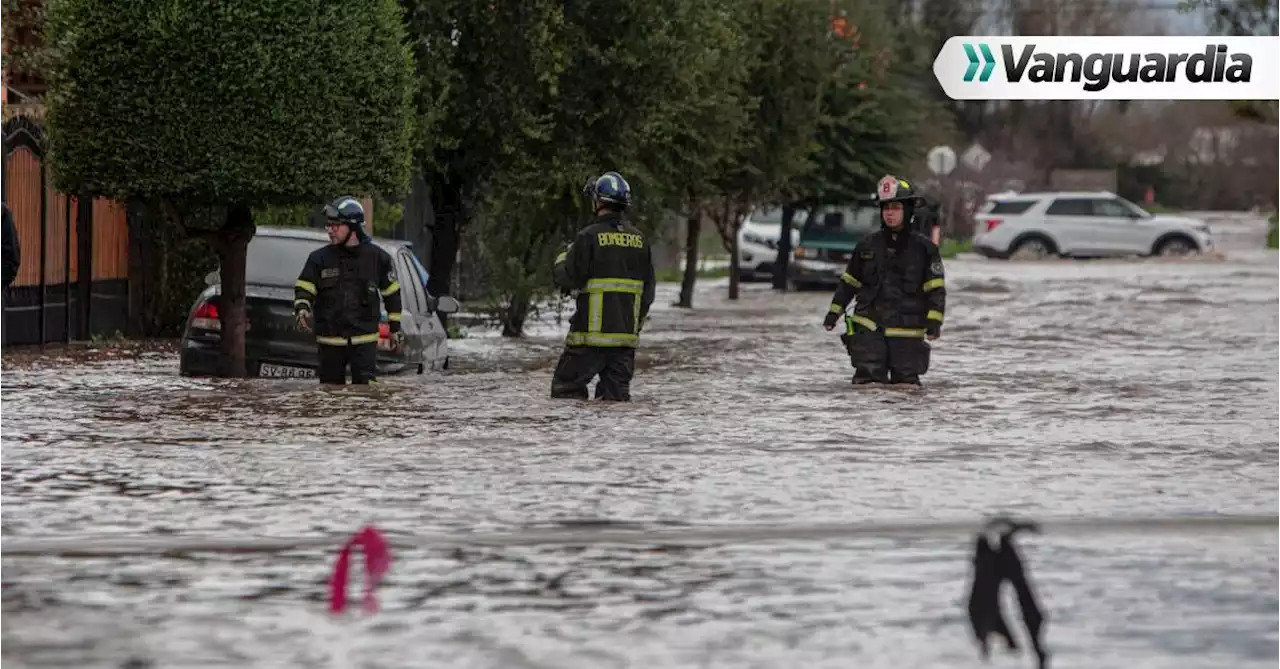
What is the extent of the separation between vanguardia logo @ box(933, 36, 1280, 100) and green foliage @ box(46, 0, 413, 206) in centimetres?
3956

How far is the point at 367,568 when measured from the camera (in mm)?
9336

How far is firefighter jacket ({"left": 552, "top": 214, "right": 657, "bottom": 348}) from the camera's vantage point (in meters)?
17.7

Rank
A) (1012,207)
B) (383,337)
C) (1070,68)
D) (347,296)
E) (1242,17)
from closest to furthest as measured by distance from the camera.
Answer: (347,296)
(383,337)
(1242,17)
(1012,207)
(1070,68)

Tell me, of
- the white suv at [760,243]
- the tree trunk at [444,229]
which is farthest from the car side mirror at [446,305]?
the white suv at [760,243]

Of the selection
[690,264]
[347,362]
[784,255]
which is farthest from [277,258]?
[784,255]

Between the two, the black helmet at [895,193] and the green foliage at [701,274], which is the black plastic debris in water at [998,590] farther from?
the green foliage at [701,274]

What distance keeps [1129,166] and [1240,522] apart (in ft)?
315

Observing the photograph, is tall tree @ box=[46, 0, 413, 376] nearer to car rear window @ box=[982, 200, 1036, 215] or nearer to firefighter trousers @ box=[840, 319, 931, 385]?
firefighter trousers @ box=[840, 319, 931, 385]

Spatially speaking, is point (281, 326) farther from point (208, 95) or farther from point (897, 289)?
point (897, 289)

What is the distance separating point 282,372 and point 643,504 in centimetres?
852

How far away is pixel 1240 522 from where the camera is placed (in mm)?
11070

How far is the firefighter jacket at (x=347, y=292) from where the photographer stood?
17.9 m

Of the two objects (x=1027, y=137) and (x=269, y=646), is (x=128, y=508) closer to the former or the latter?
(x=269, y=646)

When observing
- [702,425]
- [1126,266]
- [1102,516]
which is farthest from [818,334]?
[1126,266]
